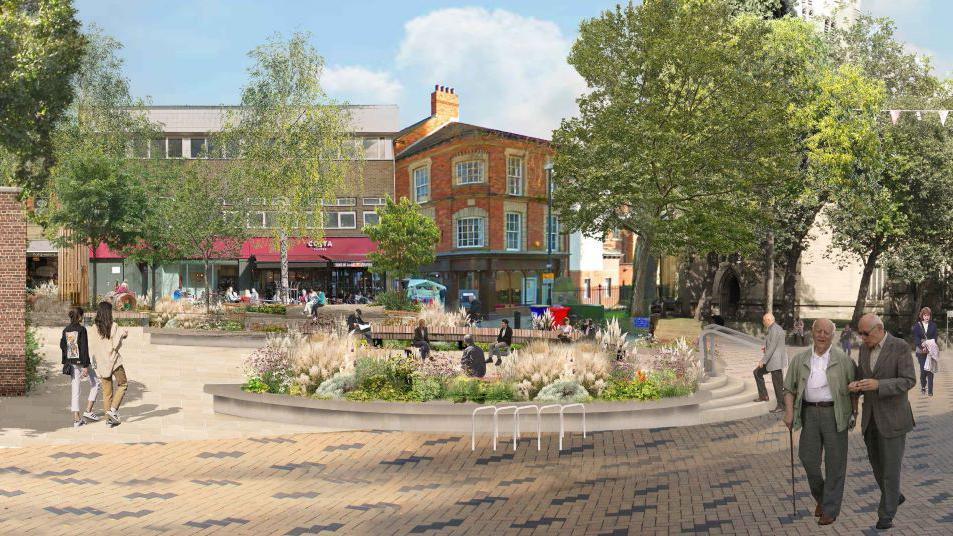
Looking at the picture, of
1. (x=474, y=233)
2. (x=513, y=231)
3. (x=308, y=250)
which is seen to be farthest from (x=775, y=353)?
(x=308, y=250)

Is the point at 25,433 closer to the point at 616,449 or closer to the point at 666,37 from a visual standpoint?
the point at 616,449

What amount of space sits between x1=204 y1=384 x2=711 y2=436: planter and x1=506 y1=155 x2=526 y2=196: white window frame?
30.7m

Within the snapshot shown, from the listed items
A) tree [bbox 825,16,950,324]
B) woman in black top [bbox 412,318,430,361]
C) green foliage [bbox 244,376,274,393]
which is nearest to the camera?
green foliage [bbox 244,376,274,393]

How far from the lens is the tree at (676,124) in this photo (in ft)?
88.3

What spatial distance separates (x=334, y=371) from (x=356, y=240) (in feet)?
118

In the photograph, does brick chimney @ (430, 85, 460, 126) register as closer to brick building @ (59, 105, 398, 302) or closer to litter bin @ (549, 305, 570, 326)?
brick building @ (59, 105, 398, 302)

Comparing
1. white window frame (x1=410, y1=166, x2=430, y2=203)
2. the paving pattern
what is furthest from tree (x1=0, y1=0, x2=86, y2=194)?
white window frame (x1=410, y1=166, x2=430, y2=203)

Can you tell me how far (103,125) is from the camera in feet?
137

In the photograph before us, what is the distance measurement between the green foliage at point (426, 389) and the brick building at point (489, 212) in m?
27.8

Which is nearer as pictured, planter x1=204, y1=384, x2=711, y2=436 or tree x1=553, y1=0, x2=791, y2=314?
planter x1=204, y1=384, x2=711, y2=436

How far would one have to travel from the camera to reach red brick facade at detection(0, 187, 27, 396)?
45.1 feet

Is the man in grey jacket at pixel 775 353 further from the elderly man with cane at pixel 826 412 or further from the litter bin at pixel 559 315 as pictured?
the litter bin at pixel 559 315

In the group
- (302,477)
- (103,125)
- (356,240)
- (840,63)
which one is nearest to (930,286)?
(840,63)

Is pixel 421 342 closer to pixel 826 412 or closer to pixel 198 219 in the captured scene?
pixel 826 412
